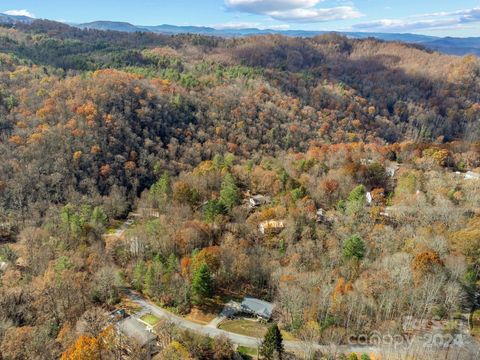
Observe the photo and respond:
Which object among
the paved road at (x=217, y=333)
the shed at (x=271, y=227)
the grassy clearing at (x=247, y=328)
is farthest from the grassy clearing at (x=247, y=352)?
the shed at (x=271, y=227)

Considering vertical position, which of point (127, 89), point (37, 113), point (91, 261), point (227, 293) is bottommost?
point (227, 293)

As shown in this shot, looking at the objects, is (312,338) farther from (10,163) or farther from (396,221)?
(10,163)

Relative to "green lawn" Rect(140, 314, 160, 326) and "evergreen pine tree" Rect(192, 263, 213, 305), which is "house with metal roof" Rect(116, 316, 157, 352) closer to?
"green lawn" Rect(140, 314, 160, 326)

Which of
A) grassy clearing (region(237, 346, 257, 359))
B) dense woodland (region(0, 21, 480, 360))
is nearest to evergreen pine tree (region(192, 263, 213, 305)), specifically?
dense woodland (region(0, 21, 480, 360))

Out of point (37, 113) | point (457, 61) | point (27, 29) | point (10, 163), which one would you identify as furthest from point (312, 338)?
point (457, 61)

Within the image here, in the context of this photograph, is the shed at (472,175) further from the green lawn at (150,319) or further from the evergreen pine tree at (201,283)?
the green lawn at (150,319)

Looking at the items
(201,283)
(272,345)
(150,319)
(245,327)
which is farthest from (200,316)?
(272,345)
